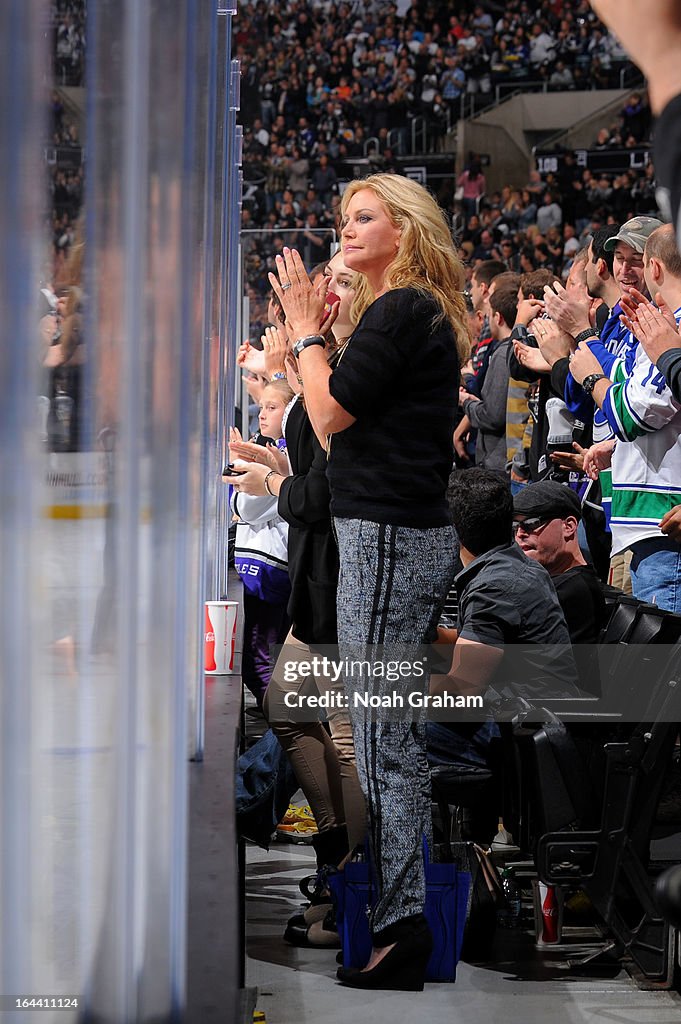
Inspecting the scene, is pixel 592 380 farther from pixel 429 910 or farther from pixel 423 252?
pixel 429 910

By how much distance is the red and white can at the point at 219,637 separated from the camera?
7.18 ft

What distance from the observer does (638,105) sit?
1487 centimetres

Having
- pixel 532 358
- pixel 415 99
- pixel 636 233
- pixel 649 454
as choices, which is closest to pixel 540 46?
pixel 415 99

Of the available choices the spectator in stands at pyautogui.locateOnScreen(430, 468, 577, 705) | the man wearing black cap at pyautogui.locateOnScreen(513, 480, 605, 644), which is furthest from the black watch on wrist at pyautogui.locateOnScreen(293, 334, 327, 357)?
the man wearing black cap at pyautogui.locateOnScreen(513, 480, 605, 644)

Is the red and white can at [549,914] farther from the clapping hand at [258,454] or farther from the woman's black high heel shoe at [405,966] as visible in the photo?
the clapping hand at [258,454]

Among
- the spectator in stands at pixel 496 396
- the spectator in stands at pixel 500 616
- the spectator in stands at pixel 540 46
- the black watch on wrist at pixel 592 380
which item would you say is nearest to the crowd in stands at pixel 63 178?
the spectator in stands at pixel 500 616

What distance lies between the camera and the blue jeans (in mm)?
2805

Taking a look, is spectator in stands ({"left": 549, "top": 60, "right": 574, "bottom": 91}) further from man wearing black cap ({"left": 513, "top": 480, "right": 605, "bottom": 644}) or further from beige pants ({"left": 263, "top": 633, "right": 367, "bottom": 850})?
beige pants ({"left": 263, "top": 633, "right": 367, "bottom": 850})

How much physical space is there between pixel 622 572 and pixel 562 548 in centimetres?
18

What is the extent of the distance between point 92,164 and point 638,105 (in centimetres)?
1540

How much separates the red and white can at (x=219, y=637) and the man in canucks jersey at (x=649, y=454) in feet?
3.59

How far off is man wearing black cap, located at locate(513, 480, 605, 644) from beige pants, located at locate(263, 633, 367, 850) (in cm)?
77

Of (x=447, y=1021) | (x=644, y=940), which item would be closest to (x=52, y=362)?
(x=447, y=1021)

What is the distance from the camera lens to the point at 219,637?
2191 millimetres
